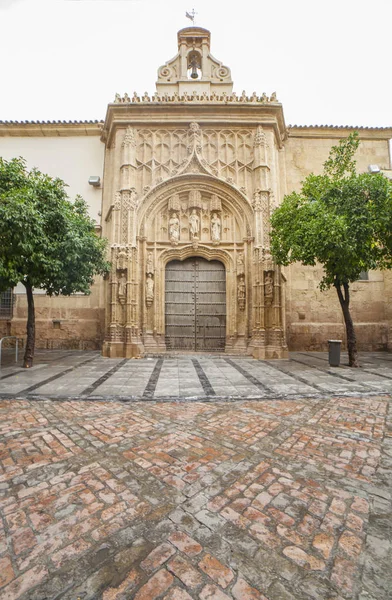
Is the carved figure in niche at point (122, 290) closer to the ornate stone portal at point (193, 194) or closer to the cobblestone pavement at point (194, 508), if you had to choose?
the ornate stone portal at point (193, 194)

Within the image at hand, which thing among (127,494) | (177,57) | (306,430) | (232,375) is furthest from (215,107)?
(127,494)

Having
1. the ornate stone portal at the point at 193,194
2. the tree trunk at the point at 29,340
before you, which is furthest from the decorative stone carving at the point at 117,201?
the tree trunk at the point at 29,340

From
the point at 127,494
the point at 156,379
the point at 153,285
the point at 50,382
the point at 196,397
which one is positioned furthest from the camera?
the point at 153,285

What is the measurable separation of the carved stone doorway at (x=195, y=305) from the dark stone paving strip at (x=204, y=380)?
8.71ft

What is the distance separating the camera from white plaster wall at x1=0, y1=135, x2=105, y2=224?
14570 millimetres

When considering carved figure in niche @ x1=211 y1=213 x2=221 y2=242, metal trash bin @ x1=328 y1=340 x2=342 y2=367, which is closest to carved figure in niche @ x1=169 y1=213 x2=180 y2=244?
carved figure in niche @ x1=211 y1=213 x2=221 y2=242

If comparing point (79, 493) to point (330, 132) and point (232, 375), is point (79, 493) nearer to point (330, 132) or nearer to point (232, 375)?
point (232, 375)

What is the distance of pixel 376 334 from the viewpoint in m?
13.4

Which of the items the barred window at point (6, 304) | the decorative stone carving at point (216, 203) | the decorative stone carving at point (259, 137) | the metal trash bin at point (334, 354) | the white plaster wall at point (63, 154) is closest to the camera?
the metal trash bin at point (334, 354)

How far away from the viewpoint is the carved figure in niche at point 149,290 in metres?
11.7

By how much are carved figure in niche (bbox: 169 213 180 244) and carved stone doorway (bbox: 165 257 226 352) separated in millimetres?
1019

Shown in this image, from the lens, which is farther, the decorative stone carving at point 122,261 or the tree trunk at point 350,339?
the decorative stone carving at point 122,261

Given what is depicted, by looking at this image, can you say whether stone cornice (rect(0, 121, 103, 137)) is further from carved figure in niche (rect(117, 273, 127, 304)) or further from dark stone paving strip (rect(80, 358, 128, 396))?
dark stone paving strip (rect(80, 358, 128, 396))

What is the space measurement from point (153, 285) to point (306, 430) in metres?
9.11
